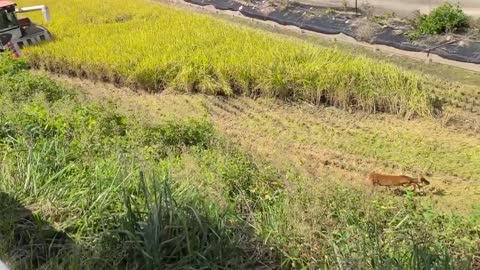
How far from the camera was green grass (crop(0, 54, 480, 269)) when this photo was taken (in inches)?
103

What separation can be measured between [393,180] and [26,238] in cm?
313

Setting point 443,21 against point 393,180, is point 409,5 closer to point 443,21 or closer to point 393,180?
point 443,21

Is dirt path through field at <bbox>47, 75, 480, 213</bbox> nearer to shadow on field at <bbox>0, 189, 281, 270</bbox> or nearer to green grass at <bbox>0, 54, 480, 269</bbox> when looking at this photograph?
green grass at <bbox>0, 54, 480, 269</bbox>

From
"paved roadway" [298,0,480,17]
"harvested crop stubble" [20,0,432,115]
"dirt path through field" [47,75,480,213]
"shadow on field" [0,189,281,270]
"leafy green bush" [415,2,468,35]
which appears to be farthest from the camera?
"paved roadway" [298,0,480,17]

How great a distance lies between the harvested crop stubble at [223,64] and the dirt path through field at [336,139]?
0.69 feet

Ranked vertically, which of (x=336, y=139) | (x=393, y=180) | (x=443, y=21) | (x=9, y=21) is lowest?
(x=336, y=139)

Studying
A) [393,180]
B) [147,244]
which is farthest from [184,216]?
[393,180]

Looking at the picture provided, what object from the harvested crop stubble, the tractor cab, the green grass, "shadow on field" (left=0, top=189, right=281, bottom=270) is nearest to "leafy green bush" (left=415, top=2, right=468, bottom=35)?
the harvested crop stubble

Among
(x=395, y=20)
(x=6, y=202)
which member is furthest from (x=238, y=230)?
(x=395, y=20)

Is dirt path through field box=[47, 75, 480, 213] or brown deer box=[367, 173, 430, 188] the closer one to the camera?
brown deer box=[367, 173, 430, 188]

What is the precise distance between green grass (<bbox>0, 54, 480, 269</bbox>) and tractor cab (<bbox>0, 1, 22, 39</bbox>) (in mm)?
5134

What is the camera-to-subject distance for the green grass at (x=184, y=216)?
263 cm

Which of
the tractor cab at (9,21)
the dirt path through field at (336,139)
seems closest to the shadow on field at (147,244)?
the dirt path through field at (336,139)

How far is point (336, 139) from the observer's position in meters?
5.93
